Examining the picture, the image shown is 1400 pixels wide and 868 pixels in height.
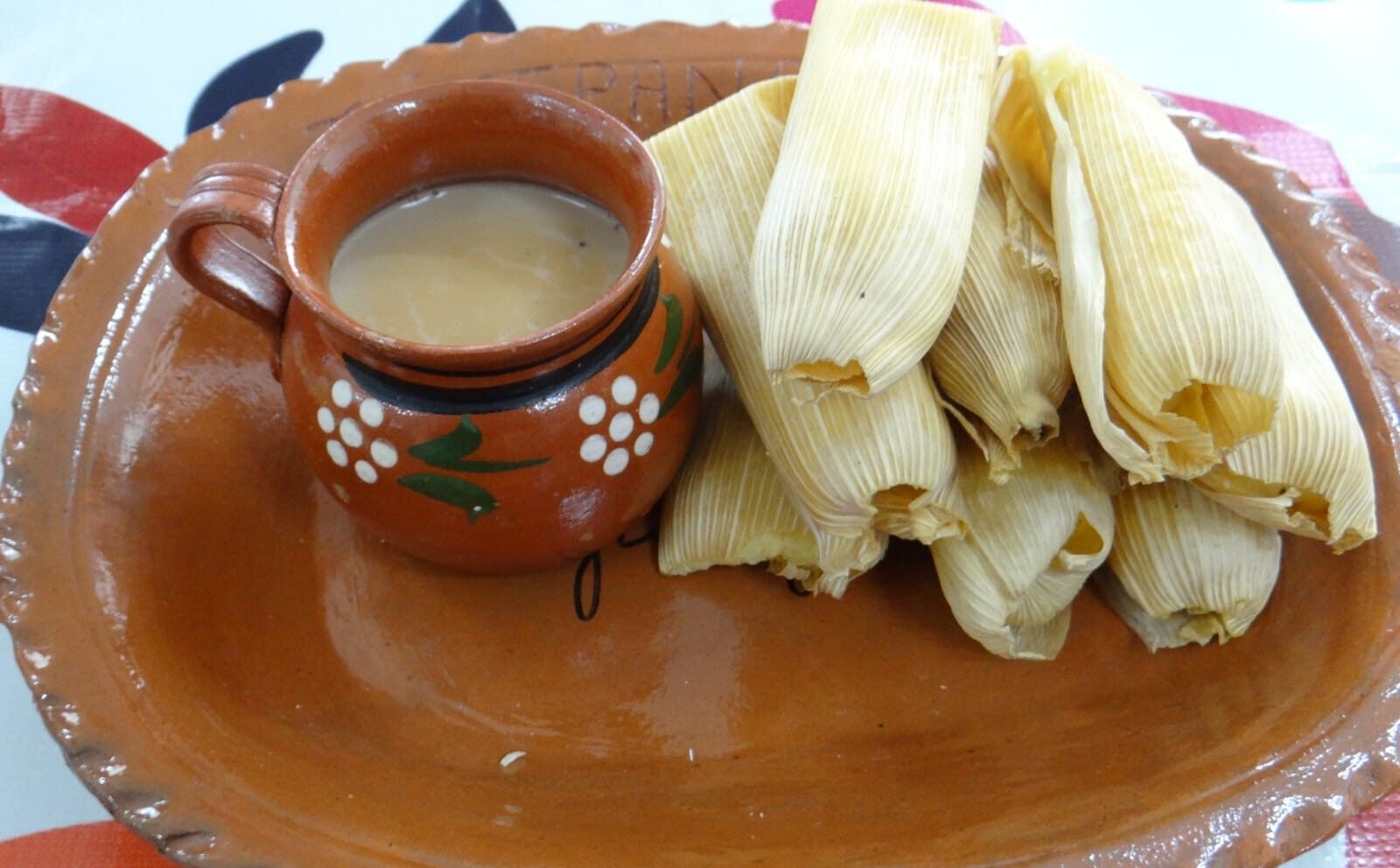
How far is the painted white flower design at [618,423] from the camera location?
0.46 meters

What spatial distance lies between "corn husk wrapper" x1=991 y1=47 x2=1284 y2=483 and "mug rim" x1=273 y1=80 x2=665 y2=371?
174mm

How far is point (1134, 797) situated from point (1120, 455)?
15 cm

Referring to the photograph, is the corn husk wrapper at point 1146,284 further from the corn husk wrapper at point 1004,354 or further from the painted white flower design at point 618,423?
the painted white flower design at point 618,423

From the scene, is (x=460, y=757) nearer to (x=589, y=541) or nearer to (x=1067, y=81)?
(x=589, y=541)

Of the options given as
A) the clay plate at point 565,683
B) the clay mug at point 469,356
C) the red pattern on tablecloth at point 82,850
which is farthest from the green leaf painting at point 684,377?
the red pattern on tablecloth at point 82,850

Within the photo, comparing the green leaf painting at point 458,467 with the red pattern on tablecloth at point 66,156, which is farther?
the red pattern on tablecloth at point 66,156

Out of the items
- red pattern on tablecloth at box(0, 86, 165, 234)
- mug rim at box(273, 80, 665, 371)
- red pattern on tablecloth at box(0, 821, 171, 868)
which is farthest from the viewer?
red pattern on tablecloth at box(0, 86, 165, 234)

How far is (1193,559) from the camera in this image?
19.7 inches

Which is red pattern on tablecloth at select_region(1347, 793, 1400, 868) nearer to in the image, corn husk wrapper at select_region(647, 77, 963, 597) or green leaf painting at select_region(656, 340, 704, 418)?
corn husk wrapper at select_region(647, 77, 963, 597)

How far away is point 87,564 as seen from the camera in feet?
1.68

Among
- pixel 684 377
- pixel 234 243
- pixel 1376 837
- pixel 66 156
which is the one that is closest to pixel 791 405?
pixel 684 377

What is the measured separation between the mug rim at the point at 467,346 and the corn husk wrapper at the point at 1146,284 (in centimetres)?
17

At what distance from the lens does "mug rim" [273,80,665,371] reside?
0.42 metres

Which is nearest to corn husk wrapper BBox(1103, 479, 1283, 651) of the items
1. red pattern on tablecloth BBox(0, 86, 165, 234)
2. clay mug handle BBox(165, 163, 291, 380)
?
Result: clay mug handle BBox(165, 163, 291, 380)
